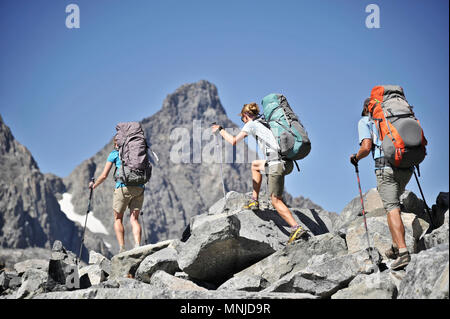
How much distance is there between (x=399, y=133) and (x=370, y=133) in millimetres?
672

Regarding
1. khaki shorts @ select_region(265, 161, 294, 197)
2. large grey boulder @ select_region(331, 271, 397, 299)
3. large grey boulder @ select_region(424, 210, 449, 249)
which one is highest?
khaki shorts @ select_region(265, 161, 294, 197)

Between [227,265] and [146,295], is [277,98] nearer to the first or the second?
[227,265]

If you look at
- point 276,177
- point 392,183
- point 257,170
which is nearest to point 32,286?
point 257,170

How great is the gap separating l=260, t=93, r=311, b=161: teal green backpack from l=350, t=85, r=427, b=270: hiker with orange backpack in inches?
56.1

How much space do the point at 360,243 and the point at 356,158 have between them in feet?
5.52

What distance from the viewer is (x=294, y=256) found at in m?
9.08

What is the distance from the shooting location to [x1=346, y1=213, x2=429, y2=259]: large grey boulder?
28.7 ft

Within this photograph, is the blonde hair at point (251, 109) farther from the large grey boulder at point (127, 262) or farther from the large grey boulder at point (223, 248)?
the large grey boulder at point (127, 262)

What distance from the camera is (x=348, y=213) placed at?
13109mm

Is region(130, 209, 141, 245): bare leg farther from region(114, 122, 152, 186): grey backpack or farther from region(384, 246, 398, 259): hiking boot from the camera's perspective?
region(384, 246, 398, 259): hiking boot

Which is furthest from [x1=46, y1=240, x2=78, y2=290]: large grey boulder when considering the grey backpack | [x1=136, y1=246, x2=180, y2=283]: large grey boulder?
the grey backpack

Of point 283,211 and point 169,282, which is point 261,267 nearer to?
point 283,211

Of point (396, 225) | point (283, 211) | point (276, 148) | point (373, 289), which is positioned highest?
point (276, 148)
